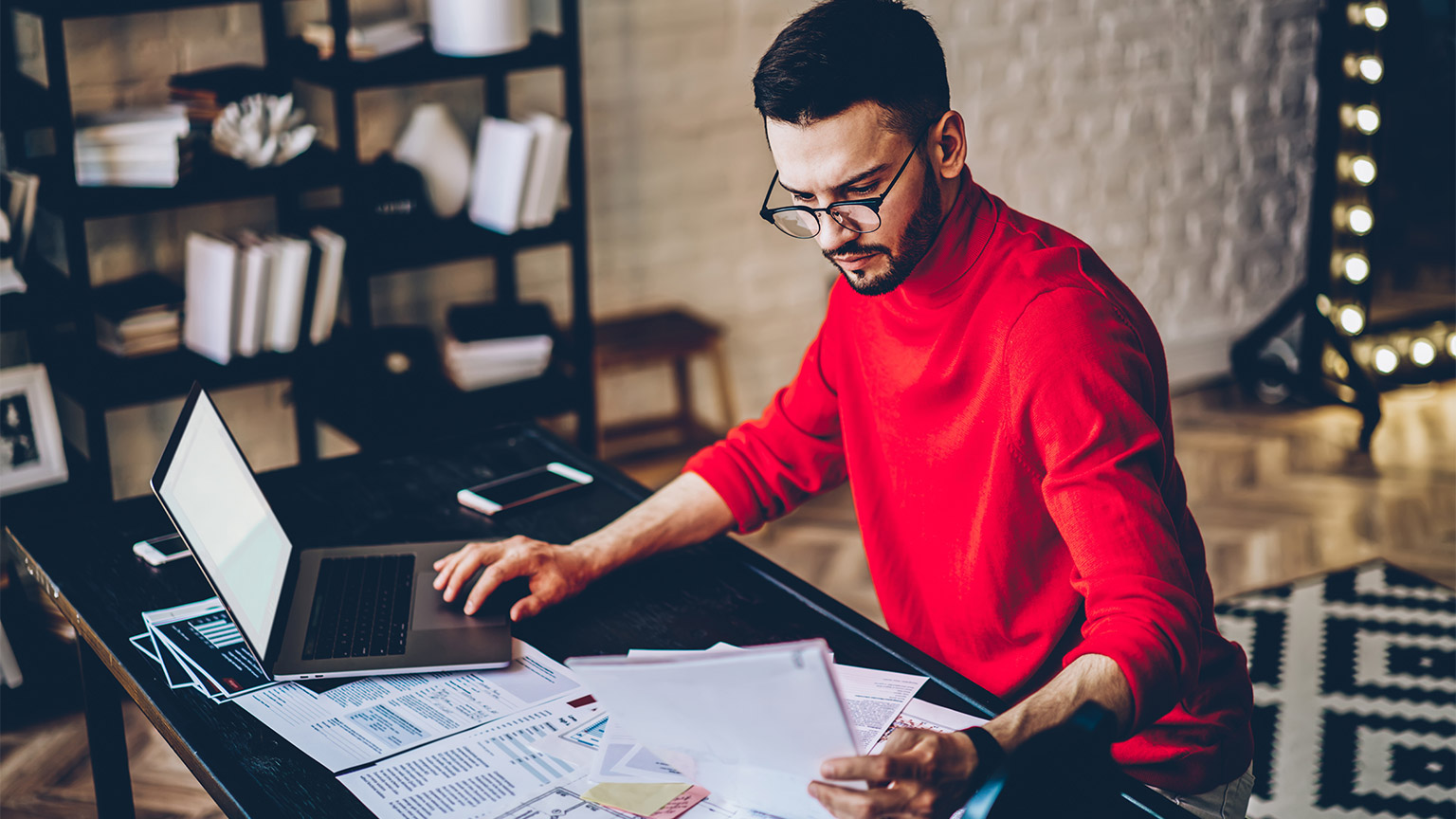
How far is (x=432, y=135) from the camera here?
3.14 m

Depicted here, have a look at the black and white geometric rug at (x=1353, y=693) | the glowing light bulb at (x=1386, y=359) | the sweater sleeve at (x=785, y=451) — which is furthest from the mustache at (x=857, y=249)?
the glowing light bulb at (x=1386, y=359)

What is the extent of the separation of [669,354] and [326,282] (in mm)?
949

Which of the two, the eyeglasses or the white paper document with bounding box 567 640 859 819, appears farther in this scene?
the eyeglasses

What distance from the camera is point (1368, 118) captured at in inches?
164

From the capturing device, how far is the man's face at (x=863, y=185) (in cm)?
146

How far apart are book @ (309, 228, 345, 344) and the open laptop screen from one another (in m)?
1.38

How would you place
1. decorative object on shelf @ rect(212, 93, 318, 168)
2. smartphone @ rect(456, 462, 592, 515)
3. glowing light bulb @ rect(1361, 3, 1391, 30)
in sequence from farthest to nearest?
glowing light bulb @ rect(1361, 3, 1391, 30), decorative object on shelf @ rect(212, 93, 318, 168), smartphone @ rect(456, 462, 592, 515)

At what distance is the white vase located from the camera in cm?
315

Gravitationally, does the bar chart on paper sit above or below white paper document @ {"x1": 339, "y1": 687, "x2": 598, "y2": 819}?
above

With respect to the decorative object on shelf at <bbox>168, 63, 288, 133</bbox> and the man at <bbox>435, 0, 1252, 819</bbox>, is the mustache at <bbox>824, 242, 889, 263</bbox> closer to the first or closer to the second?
the man at <bbox>435, 0, 1252, 819</bbox>

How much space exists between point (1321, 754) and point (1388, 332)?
2136mm

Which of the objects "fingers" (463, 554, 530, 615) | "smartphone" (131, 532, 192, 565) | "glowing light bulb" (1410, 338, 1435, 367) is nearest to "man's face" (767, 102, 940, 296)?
"fingers" (463, 554, 530, 615)

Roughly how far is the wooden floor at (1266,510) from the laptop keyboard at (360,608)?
1164 millimetres

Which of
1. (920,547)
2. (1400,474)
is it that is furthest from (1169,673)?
(1400,474)
